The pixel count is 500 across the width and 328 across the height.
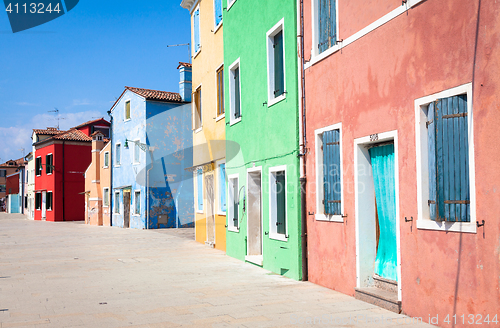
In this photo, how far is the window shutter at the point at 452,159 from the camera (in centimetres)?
549

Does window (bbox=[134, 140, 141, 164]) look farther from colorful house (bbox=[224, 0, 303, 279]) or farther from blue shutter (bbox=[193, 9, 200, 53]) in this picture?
colorful house (bbox=[224, 0, 303, 279])

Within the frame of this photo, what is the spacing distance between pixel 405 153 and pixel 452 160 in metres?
0.83

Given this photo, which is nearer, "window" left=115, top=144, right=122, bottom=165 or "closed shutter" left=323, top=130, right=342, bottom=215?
"closed shutter" left=323, top=130, right=342, bottom=215

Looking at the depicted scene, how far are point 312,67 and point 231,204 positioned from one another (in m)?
5.81

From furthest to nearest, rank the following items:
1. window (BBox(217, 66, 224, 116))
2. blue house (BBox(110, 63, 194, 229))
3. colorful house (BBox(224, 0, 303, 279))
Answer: blue house (BBox(110, 63, 194, 229)) → window (BBox(217, 66, 224, 116)) → colorful house (BBox(224, 0, 303, 279))

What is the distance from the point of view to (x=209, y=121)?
16062 mm

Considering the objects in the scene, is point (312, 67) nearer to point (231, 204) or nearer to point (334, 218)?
point (334, 218)

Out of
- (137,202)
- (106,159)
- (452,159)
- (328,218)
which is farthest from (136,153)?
(452,159)

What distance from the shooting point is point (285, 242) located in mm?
9961

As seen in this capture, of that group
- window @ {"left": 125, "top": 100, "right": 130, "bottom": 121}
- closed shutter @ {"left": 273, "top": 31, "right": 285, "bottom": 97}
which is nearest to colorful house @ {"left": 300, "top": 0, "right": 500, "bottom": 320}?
closed shutter @ {"left": 273, "top": 31, "right": 285, "bottom": 97}

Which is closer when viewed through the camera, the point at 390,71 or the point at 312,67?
the point at 390,71

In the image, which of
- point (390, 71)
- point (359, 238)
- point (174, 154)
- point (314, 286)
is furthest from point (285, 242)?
point (174, 154)

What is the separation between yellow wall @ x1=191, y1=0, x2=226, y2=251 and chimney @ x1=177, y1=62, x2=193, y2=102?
7.92 meters

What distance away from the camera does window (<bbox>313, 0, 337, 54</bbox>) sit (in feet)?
27.6
